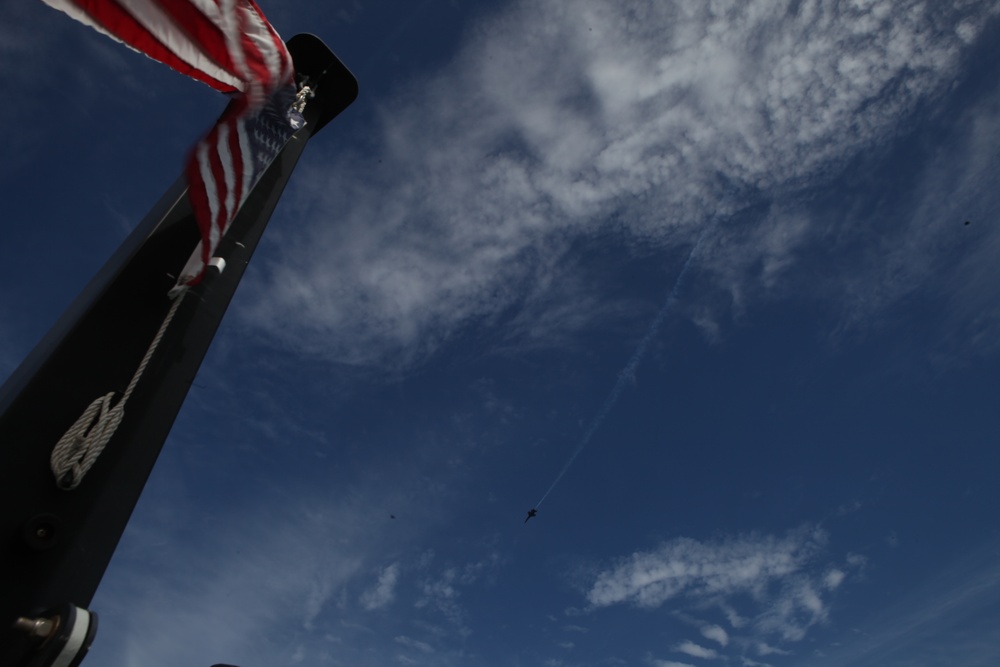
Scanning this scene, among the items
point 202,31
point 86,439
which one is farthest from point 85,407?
point 202,31

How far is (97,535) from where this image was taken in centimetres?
329

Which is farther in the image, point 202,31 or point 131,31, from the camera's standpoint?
point 202,31

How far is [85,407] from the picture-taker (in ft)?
11.3

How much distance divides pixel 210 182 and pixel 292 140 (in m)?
1.95

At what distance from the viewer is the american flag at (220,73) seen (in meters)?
4.54

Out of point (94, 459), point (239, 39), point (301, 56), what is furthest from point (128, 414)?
point (301, 56)

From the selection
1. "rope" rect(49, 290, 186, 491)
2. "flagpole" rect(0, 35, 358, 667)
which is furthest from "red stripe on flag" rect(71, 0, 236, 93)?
"rope" rect(49, 290, 186, 491)

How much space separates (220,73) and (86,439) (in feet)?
11.8

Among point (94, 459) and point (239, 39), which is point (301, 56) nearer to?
Result: point (239, 39)

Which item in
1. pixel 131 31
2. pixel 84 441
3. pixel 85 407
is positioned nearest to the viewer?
pixel 84 441

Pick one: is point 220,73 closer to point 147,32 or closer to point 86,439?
point 147,32

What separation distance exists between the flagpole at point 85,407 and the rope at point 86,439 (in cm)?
6

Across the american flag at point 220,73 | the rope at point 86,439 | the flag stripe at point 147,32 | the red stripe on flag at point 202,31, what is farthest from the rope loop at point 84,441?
the red stripe on flag at point 202,31

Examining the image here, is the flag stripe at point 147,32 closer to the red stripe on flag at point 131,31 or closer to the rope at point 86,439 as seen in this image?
the red stripe on flag at point 131,31
